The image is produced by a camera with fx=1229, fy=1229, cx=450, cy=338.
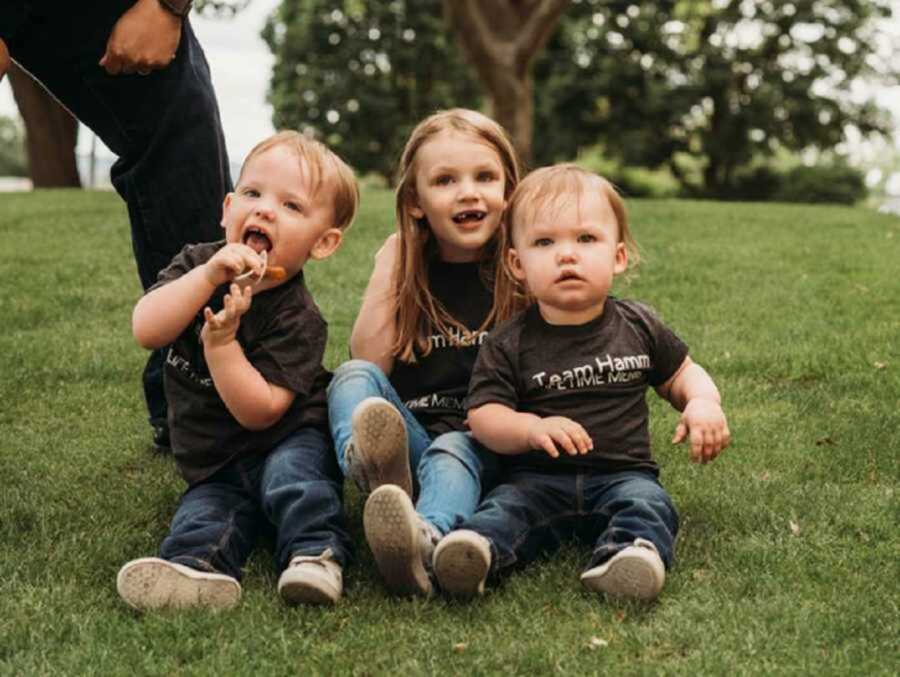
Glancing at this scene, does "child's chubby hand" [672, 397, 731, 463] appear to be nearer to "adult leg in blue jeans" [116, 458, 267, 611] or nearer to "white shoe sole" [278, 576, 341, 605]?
"white shoe sole" [278, 576, 341, 605]

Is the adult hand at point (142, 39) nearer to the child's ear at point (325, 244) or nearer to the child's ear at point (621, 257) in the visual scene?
the child's ear at point (325, 244)

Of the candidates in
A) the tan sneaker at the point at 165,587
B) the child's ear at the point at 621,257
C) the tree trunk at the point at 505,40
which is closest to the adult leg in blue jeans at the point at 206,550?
the tan sneaker at the point at 165,587

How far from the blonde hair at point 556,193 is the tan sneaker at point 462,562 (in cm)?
96

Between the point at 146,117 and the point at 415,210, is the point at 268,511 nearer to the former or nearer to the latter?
the point at 415,210

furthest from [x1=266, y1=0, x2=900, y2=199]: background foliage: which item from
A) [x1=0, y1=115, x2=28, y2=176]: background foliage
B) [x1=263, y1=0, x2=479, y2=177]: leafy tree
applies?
[x1=0, y1=115, x2=28, y2=176]: background foliage

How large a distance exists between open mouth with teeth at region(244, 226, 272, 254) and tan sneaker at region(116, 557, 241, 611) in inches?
34.5

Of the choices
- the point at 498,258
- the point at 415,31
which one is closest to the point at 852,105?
the point at 415,31

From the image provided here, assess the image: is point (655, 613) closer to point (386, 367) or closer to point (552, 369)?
point (552, 369)

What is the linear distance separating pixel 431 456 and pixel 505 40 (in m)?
14.8

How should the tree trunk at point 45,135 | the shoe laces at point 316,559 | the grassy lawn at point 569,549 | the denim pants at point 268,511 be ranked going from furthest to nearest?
the tree trunk at point 45,135
the denim pants at point 268,511
the shoe laces at point 316,559
the grassy lawn at point 569,549

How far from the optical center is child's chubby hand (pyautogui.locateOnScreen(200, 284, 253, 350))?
9.66 ft

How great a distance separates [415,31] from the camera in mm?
34562

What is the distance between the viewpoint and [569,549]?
3184mm

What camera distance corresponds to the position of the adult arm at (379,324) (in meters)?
3.66
